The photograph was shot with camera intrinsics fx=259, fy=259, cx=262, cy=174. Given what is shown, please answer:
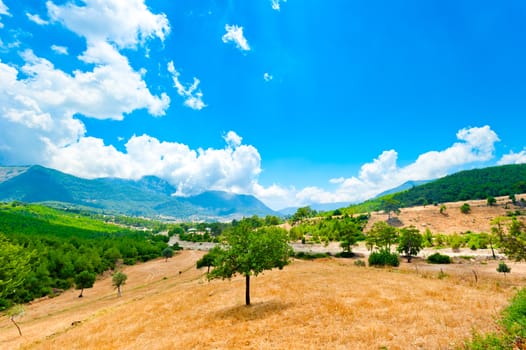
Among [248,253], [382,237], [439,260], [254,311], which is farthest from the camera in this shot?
[382,237]

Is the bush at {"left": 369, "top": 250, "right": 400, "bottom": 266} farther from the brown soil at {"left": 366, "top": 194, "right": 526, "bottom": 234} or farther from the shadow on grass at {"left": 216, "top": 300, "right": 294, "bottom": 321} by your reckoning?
the brown soil at {"left": 366, "top": 194, "right": 526, "bottom": 234}

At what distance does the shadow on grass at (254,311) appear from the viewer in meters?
28.8

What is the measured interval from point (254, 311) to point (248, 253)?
717 centimetres

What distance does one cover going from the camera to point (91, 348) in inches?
1127

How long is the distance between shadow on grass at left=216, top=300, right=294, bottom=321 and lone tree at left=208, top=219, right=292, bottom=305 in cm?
409

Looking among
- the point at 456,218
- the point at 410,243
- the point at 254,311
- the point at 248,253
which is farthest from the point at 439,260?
the point at 456,218

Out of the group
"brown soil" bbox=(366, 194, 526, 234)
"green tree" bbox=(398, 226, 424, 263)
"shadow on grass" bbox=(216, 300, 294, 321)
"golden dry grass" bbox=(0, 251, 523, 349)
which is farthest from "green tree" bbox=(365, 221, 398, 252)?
"shadow on grass" bbox=(216, 300, 294, 321)

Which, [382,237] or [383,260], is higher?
[382,237]

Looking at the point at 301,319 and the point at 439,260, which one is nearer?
the point at 301,319

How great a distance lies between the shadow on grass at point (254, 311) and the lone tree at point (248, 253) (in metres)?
4.09

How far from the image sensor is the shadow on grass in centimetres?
2879

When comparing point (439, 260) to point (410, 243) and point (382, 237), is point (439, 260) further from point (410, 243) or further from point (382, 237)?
point (382, 237)

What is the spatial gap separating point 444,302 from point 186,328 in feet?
91.6

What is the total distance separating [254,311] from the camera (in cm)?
3056
